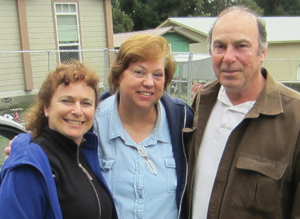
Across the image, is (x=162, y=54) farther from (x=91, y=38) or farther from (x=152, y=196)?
(x=91, y=38)

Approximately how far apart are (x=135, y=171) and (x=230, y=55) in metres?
0.95

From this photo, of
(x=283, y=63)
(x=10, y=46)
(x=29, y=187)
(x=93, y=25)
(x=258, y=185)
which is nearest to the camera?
(x=29, y=187)

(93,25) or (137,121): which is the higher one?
(93,25)

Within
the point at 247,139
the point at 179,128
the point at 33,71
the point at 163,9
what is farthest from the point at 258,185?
the point at 163,9

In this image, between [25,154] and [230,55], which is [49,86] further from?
[230,55]

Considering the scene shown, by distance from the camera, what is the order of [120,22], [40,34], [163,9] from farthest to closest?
[163,9]
[120,22]
[40,34]

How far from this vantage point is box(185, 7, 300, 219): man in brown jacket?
2035 millimetres

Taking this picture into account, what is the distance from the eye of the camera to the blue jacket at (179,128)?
2395mm

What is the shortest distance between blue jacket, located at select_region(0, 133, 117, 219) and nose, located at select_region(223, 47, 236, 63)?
118 centimetres

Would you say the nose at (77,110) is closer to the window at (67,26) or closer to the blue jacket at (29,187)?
the blue jacket at (29,187)

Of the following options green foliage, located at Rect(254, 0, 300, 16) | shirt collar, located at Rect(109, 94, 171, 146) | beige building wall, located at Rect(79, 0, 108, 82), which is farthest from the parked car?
green foliage, located at Rect(254, 0, 300, 16)

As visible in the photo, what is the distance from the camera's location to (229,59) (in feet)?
7.02

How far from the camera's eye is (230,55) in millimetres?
2137

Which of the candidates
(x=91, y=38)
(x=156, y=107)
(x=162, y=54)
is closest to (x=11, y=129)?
(x=156, y=107)
